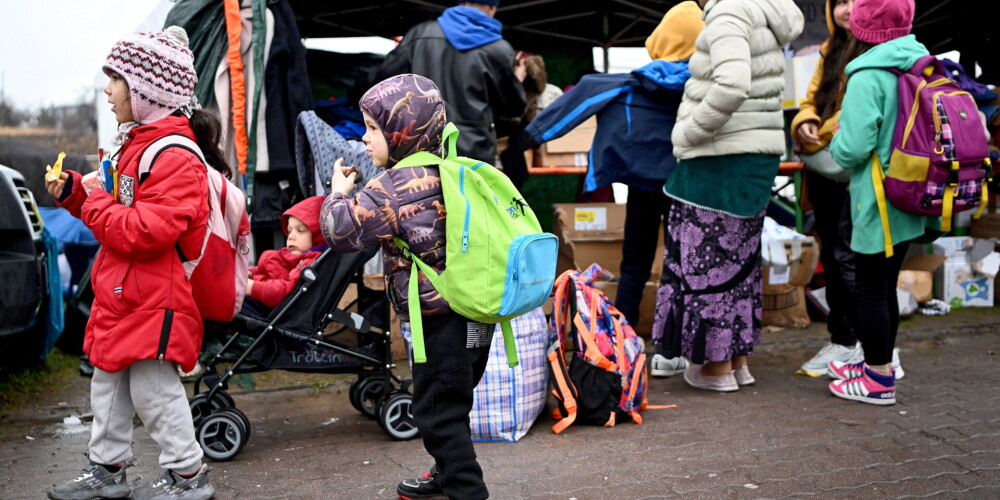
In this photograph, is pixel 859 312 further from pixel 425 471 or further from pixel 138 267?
pixel 138 267

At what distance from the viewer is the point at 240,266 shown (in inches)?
138

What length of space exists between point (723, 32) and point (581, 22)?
4206 mm

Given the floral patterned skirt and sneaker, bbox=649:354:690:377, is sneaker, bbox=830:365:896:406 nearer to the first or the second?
the floral patterned skirt

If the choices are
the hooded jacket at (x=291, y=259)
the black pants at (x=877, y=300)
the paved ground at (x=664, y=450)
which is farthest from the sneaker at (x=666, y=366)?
the hooded jacket at (x=291, y=259)

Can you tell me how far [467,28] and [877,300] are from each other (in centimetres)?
259

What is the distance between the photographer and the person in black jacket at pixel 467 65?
5234mm

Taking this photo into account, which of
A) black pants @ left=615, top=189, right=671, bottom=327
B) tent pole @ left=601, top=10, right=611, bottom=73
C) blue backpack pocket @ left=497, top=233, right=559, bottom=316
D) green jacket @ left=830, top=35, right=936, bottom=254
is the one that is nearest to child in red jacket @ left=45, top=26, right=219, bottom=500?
blue backpack pocket @ left=497, top=233, right=559, bottom=316

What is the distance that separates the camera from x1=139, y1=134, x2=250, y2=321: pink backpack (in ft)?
10.8

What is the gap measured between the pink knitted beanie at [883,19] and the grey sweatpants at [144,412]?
134 inches

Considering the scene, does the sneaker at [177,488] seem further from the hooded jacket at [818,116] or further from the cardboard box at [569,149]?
the cardboard box at [569,149]

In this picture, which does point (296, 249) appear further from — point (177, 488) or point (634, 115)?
point (634, 115)

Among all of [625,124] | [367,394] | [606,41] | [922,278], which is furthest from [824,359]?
[606,41]

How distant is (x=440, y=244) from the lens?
2.90 metres

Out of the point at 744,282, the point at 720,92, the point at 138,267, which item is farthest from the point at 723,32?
the point at 138,267
